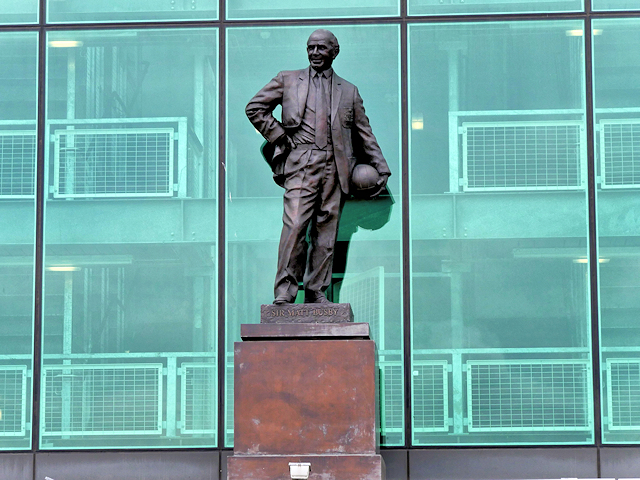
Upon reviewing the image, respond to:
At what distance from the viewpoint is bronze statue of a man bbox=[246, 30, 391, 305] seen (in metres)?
12.7

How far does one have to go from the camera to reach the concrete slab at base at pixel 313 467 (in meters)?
11.9

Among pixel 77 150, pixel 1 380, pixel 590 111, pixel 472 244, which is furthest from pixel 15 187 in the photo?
pixel 590 111

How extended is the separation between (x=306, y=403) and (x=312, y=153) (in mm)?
2561

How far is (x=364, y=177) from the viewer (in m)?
13.0

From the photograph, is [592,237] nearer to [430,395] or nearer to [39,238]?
[430,395]

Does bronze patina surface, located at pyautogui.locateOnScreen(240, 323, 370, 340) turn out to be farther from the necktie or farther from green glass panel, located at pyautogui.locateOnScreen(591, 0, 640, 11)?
green glass panel, located at pyautogui.locateOnScreen(591, 0, 640, 11)

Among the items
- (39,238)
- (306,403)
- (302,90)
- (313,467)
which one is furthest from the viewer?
(39,238)

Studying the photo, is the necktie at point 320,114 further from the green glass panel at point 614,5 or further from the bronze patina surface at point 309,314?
the green glass panel at point 614,5

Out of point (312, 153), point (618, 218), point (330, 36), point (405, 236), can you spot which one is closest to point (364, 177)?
point (312, 153)

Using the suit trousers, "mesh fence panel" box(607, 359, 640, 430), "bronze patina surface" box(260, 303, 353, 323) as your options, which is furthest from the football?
"mesh fence panel" box(607, 359, 640, 430)

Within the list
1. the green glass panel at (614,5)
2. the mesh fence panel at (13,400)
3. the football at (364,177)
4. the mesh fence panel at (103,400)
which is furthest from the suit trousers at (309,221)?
the green glass panel at (614,5)

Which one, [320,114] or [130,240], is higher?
[320,114]

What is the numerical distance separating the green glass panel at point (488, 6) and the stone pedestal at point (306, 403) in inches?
157

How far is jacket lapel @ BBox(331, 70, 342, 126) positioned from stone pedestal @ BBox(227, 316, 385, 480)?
2.22m
